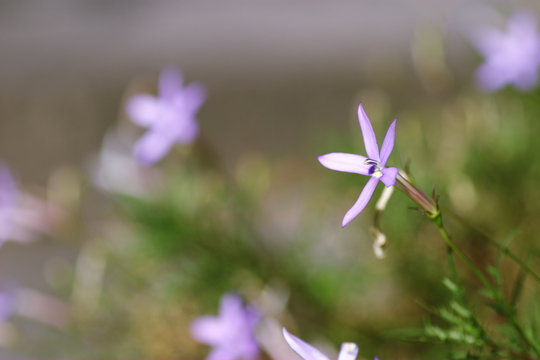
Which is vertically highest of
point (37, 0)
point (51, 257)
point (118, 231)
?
point (37, 0)

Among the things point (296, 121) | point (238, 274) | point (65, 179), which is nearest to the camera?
point (238, 274)

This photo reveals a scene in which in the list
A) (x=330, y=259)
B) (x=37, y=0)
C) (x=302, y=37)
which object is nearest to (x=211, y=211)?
(x=330, y=259)

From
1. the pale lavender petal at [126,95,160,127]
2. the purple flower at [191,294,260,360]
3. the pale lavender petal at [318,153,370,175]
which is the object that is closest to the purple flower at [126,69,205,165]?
the pale lavender petal at [126,95,160,127]

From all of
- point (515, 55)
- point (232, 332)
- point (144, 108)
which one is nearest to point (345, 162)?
point (232, 332)

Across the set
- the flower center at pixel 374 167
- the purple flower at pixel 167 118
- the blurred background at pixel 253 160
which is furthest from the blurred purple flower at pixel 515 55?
the flower center at pixel 374 167

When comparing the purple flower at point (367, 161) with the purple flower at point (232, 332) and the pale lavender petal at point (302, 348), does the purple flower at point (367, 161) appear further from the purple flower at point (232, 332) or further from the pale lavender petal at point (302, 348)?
the purple flower at point (232, 332)

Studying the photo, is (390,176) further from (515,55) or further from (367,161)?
(515,55)

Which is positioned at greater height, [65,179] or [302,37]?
[302,37]

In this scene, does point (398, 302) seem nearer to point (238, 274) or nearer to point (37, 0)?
point (238, 274)
